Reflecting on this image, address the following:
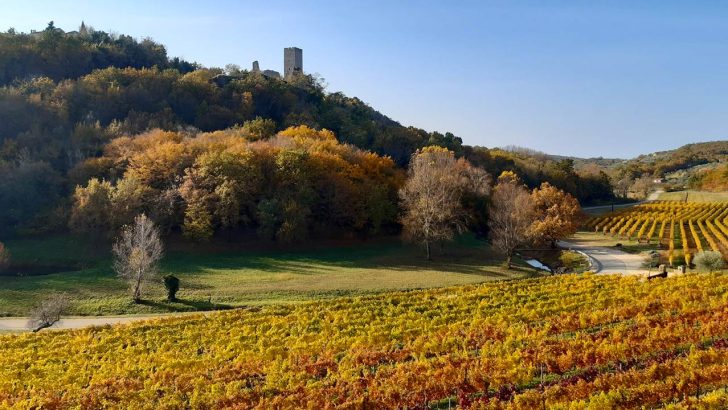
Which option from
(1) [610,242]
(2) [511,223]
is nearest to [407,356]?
(2) [511,223]

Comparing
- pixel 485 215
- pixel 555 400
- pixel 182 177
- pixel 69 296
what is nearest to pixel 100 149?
pixel 182 177

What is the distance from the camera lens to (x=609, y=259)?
160 ft

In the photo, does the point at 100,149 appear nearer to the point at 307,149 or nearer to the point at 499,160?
the point at 307,149

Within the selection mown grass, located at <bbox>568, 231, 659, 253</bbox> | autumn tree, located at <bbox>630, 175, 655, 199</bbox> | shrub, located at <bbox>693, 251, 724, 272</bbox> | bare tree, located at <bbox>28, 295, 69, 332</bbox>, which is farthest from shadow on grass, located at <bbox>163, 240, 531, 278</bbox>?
autumn tree, located at <bbox>630, 175, 655, 199</bbox>

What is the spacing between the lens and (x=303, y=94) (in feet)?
329

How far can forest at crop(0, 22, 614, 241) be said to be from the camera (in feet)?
154

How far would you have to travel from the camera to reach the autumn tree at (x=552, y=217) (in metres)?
48.6

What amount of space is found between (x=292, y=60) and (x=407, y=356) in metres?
120

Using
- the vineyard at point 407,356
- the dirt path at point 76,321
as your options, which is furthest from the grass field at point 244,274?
the vineyard at point 407,356

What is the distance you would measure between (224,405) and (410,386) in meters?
4.83

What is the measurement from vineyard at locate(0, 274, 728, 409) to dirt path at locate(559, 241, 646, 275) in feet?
52.6

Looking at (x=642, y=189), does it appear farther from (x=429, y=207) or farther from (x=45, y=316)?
(x=45, y=316)

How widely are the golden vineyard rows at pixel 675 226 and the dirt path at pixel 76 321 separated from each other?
4036cm

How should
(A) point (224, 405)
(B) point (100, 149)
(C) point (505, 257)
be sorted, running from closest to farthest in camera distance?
(A) point (224, 405) → (C) point (505, 257) → (B) point (100, 149)
